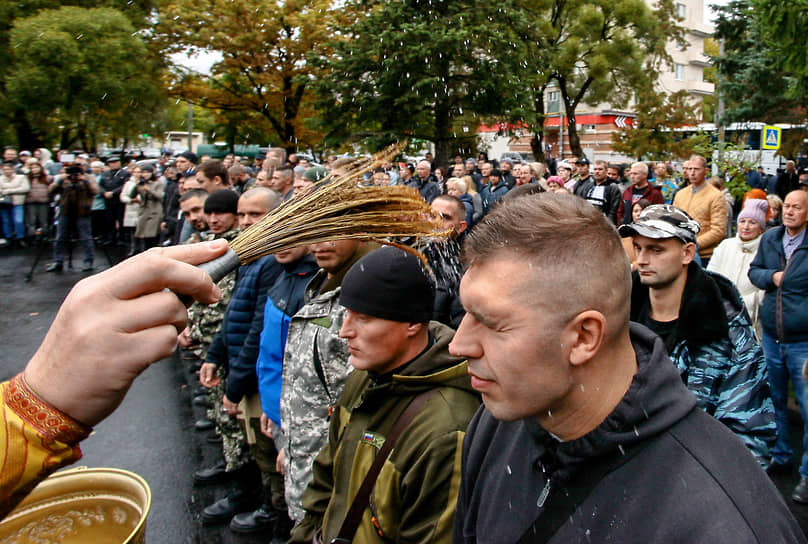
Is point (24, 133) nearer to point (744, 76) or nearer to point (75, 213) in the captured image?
point (75, 213)

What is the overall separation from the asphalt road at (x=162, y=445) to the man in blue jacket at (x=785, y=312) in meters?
0.30

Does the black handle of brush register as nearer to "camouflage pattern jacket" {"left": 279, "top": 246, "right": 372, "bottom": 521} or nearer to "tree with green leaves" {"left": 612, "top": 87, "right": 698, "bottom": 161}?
"camouflage pattern jacket" {"left": 279, "top": 246, "right": 372, "bottom": 521}

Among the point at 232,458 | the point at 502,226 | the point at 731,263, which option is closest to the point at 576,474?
the point at 502,226

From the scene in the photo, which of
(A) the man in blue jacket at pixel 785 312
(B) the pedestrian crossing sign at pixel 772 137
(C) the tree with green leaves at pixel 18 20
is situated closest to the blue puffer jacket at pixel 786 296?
(A) the man in blue jacket at pixel 785 312

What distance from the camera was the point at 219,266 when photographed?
1.59 meters

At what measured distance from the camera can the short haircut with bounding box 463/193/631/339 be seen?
4.72 feet

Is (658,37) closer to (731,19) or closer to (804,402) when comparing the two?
(731,19)

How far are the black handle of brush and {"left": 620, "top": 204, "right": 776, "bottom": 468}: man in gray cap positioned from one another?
235 centimetres

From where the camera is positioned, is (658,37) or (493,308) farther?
Result: (658,37)

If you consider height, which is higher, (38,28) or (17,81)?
(38,28)

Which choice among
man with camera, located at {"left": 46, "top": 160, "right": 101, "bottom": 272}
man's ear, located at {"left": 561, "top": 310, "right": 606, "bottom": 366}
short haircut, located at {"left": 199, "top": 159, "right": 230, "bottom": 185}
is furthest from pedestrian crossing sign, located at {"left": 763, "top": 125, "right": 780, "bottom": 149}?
man with camera, located at {"left": 46, "top": 160, "right": 101, "bottom": 272}

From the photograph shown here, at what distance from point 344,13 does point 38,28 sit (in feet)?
36.7

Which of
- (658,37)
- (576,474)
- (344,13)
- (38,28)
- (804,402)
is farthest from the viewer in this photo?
(658,37)

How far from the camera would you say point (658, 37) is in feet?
108
